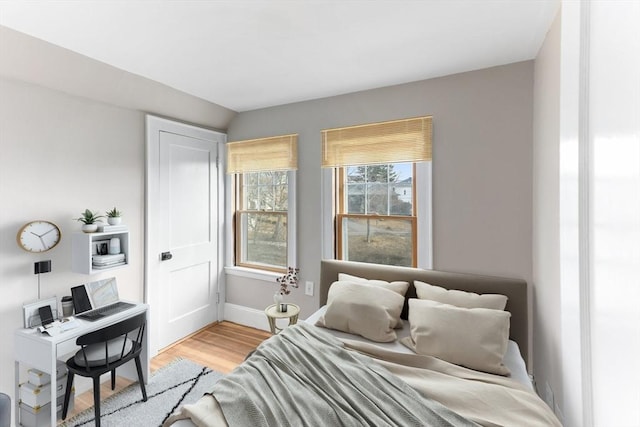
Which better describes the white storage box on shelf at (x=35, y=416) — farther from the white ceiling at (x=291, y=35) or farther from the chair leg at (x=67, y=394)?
the white ceiling at (x=291, y=35)

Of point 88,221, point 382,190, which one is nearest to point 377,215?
point 382,190

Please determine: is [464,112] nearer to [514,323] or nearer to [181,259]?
[514,323]

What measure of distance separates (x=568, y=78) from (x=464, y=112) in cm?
135

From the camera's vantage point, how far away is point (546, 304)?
6.17ft

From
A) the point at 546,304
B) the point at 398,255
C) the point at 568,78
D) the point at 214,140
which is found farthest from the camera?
the point at 214,140

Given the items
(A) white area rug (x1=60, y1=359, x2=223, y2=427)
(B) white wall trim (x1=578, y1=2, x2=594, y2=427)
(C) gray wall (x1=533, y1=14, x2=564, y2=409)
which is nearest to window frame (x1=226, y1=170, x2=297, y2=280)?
(A) white area rug (x1=60, y1=359, x2=223, y2=427)

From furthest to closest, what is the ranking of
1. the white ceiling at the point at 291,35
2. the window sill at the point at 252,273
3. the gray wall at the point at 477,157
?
the window sill at the point at 252,273 < the gray wall at the point at 477,157 < the white ceiling at the point at 291,35

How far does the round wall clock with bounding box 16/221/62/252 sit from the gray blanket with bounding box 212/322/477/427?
67.8 inches

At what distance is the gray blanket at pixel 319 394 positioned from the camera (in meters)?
1.24

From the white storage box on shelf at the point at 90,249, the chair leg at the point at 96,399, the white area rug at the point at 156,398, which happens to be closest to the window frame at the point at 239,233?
the white area rug at the point at 156,398

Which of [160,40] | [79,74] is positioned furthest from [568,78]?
[79,74]

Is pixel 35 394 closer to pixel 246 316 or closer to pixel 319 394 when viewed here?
pixel 246 316

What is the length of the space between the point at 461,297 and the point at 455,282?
0.72ft

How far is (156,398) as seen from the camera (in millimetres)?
2305
